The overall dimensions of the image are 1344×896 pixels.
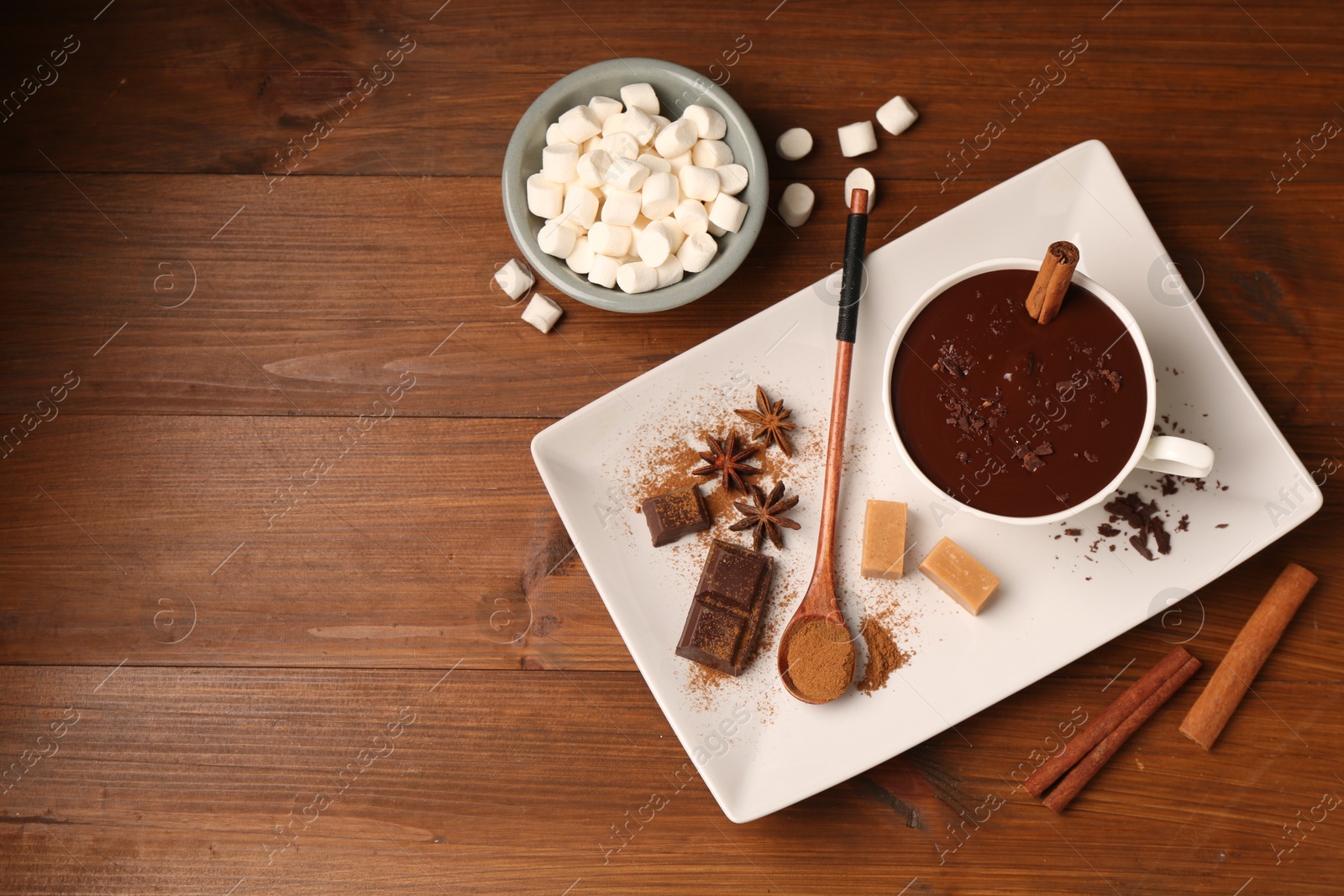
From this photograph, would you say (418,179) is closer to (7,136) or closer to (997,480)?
(7,136)

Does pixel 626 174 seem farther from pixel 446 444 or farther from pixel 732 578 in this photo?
pixel 732 578

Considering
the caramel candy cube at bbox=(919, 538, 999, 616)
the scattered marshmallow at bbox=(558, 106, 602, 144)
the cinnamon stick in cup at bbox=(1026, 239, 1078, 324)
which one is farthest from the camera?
the scattered marshmallow at bbox=(558, 106, 602, 144)

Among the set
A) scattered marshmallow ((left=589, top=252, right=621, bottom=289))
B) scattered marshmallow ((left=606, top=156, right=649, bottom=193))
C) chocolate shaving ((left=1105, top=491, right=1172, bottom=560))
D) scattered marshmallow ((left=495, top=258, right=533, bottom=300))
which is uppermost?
scattered marshmallow ((left=606, top=156, right=649, bottom=193))

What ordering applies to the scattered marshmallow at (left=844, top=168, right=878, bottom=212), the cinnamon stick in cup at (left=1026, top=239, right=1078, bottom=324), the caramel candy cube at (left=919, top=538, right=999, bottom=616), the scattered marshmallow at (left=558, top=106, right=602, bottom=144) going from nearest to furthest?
the cinnamon stick in cup at (left=1026, top=239, right=1078, bottom=324)
the caramel candy cube at (left=919, top=538, right=999, bottom=616)
the scattered marshmallow at (left=558, top=106, right=602, bottom=144)
the scattered marshmallow at (left=844, top=168, right=878, bottom=212)

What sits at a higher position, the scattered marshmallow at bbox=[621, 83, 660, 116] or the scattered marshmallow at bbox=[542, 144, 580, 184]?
the scattered marshmallow at bbox=[621, 83, 660, 116]

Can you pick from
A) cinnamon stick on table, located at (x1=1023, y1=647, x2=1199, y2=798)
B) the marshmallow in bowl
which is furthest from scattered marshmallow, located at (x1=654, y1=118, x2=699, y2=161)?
cinnamon stick on table, located at (x1=1023, y1=647, x2=1199, y2=798)

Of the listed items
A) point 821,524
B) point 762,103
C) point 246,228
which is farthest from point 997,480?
point 246,228

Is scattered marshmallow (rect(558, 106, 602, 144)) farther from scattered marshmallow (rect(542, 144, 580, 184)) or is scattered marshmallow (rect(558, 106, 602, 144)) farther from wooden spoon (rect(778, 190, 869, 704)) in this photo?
wooden spoon (rect(778, 190, 869, 704))

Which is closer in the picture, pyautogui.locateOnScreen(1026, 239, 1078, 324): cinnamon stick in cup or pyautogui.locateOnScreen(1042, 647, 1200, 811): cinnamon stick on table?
pyautogui.locateOnScreen(1026, 239, 1078, 324): cinnamon stick in cup
